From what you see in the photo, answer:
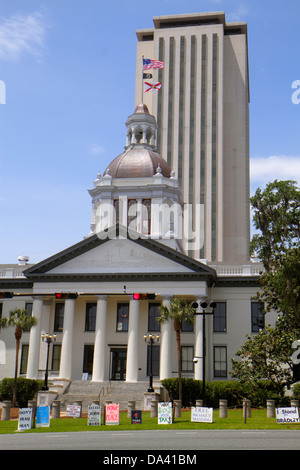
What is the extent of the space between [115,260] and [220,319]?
10822 millimetres

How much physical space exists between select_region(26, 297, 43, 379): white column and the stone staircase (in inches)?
139

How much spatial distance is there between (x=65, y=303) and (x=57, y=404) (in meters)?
16.2

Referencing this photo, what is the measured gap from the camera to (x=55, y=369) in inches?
2053

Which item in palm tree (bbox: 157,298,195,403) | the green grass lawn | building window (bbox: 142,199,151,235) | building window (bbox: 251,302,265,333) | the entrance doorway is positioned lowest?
the green grass lawn

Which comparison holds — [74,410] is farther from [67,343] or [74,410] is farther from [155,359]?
→ [155,359]

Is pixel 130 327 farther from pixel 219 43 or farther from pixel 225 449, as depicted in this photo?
pixel 219 43

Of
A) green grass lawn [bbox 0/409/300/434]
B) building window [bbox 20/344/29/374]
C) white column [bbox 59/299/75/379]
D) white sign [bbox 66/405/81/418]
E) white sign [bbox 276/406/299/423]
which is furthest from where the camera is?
building window [bbox 20/344/29/374]

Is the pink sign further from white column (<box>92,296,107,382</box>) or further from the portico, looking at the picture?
white column (<box>92,296,107,382</box>)

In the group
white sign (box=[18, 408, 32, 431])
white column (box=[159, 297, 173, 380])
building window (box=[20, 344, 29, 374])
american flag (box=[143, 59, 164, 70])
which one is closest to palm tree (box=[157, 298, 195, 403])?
white column (box=[159, 297, 173, 380])

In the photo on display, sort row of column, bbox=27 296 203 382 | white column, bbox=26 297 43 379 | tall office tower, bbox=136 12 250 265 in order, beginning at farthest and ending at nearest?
tall office tower, bbox=136 12 250 265 < white column, bbox=26 297 43 379 < row of column, bbox=27 296 203 382

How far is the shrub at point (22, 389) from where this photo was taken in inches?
1780

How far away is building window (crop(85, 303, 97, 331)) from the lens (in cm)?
5275
